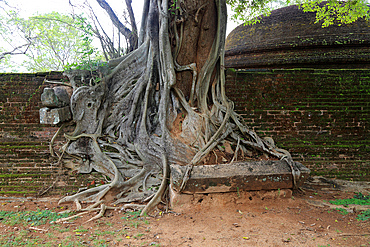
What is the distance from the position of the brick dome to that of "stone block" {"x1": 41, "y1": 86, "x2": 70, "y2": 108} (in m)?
5.19

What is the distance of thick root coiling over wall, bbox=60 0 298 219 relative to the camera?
13.2 ft

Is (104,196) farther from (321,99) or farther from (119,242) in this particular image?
(321,99)

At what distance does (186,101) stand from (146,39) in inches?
59.1

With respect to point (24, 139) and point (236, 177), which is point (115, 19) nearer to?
point (24, 139)

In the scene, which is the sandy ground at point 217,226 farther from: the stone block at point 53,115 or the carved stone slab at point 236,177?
the stone block at point 53,115

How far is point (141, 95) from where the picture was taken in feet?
15.1

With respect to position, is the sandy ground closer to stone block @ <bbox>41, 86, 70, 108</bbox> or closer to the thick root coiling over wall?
the thick root coiling over wall

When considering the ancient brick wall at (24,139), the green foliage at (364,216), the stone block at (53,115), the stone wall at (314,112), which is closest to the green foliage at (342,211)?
the green foliage at (364,216)

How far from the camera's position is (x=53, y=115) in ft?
13.9

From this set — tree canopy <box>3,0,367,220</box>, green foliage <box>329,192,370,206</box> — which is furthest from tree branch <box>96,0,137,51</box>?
green foliage <box>329,192,370,206</box>

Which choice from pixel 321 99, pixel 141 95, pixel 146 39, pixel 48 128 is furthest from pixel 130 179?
pixel 321 99

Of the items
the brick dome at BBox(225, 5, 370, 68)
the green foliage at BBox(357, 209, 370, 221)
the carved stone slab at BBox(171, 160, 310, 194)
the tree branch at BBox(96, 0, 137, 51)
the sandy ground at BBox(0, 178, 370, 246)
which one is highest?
→ the tree branch at BBox(96, 0, 137, 51)

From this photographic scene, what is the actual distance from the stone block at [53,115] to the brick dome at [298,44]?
17.4ft

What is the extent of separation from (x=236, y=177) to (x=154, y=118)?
1.95 m
